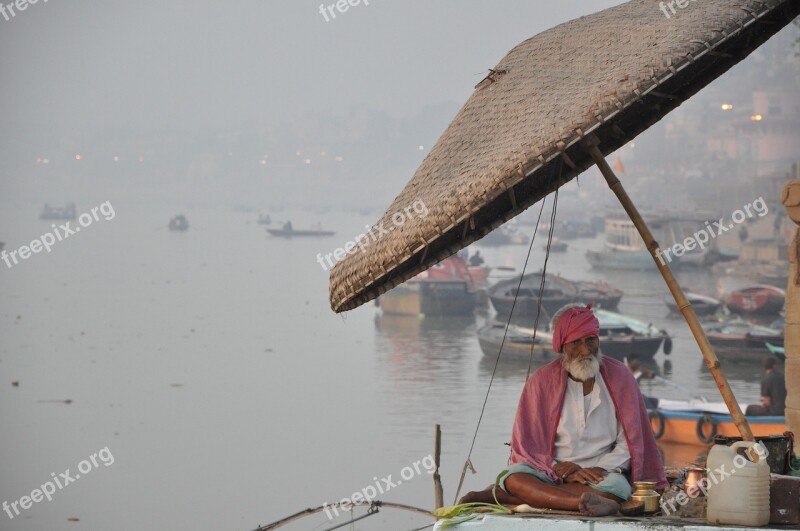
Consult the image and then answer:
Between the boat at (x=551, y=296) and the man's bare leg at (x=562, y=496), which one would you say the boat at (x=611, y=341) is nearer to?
the boat at (x=551, y=296)

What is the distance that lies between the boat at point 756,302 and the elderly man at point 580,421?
115ft

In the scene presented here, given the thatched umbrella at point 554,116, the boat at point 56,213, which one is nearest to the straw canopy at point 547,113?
the thatched umbrella at point 554,116

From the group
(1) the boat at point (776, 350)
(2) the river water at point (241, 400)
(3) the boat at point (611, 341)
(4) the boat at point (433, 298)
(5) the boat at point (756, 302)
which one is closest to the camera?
(2) the river water at point (241, 400)

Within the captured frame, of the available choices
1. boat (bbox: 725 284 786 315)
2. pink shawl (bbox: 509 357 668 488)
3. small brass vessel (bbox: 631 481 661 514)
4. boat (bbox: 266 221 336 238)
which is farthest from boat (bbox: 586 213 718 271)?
small brass vessel (bbox: 631 481 661 514)

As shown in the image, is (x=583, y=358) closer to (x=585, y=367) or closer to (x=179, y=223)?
(x=585, y=367)

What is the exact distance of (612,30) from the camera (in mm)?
4762

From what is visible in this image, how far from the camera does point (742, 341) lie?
29.6m

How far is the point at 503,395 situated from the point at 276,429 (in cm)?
529

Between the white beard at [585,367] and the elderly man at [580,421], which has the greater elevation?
the white beard at [585,367]

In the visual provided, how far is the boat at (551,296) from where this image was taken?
125 feet

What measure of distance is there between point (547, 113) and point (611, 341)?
80.6 ft

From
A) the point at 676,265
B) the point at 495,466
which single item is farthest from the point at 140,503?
the point at 676,265

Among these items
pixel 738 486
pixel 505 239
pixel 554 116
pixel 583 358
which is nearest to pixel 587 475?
pixel 583 358

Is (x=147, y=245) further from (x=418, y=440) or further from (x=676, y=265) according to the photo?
(x=418, y=440)
